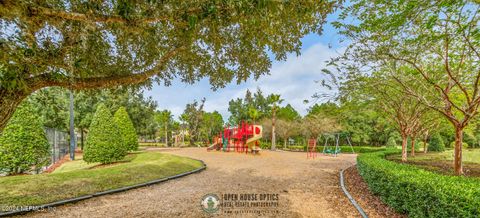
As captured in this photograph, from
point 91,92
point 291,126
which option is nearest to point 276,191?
point 91,92

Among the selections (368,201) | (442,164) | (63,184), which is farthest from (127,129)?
(442,164)

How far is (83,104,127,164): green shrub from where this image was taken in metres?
11.0

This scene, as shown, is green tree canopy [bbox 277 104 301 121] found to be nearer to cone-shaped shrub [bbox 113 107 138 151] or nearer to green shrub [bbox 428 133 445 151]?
green shrub [bbox 428 133 445 151]

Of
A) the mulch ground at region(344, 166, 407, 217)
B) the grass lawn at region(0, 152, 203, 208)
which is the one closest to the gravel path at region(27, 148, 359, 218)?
the mulch ground at region(344, 166, 407, 217)

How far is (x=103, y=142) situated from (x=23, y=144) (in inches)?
116

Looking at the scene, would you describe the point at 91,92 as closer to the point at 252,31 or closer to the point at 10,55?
the point at 10,55

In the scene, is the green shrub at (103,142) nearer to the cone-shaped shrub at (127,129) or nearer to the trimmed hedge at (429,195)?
the cone-shaped shrub at (127,129)

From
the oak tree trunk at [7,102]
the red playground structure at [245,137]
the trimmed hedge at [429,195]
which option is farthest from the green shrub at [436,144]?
the oak tree trunk at [7,102]

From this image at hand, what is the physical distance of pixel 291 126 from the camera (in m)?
30.9

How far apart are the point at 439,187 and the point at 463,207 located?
0.62 m

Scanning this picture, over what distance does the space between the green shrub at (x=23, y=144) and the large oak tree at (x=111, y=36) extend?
644 centimetres

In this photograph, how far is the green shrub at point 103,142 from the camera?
1102cm

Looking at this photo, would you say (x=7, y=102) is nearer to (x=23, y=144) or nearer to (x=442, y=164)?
(x=23, y=144)

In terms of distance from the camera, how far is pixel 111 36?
5.38 meters
